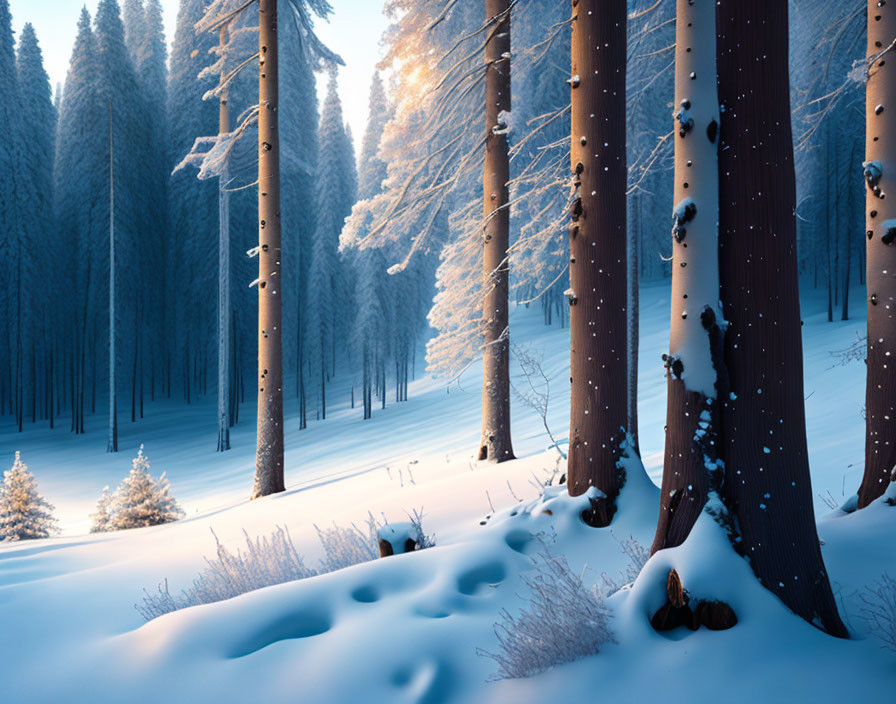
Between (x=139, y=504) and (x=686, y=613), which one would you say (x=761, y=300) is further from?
(x=139, y=504)

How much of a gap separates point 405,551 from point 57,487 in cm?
1589

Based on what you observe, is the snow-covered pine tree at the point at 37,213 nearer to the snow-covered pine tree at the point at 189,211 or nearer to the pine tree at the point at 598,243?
the snow-covered pine tree at the point at 189,211

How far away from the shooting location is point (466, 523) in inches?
185

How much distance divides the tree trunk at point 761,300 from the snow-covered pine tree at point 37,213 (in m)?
26.5

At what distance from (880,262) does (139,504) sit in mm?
9590

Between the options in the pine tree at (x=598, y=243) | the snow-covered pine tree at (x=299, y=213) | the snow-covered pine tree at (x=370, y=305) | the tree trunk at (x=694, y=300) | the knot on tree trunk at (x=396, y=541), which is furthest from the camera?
the snow-covered pine tree at (x=299, y=213)

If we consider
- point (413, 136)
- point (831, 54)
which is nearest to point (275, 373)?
point (413, 136)

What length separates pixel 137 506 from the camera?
338 inches

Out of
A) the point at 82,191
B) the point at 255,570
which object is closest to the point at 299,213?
the point at 82,191

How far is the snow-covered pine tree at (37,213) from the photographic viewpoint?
2345cm

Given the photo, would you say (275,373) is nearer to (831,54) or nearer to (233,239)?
(831,54)

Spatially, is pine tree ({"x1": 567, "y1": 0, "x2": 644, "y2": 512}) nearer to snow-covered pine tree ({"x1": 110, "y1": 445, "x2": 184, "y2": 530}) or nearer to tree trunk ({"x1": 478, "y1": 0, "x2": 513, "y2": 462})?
tree trunk ({"x1": 478, "y1": 0, "x2": 513, "y2": 462})

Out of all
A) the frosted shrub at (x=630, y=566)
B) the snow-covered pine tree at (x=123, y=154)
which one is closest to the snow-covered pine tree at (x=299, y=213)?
the snow-covered pine tree at (x=123, y=154)

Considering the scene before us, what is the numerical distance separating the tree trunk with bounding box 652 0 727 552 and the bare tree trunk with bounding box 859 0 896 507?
5.78 ft
